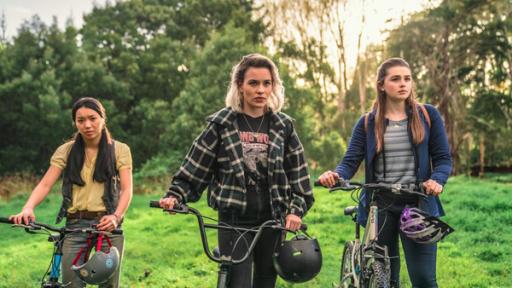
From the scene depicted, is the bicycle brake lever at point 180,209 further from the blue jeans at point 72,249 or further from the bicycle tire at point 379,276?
the bicycle tire at point 379,276

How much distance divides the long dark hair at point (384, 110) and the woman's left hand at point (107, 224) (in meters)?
1.86

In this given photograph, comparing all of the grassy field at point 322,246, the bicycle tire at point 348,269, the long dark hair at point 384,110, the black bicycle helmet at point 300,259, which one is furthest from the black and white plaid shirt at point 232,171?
the grassy field at point 322,246

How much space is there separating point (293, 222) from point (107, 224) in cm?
123

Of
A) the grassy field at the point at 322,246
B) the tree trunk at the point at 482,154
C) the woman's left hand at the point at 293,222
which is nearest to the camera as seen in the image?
the woman's left hand at the point at 293,222

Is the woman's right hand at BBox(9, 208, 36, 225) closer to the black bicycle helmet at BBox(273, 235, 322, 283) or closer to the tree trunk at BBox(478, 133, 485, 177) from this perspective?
the black bicycle helmet at BBox(273, 235, 322, 283)

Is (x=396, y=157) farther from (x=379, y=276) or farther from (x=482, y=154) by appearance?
(x=482, y=154)

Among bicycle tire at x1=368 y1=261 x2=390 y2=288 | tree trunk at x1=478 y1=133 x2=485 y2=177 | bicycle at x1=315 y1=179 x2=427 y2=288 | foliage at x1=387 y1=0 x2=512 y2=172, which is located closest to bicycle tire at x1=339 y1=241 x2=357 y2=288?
bicycle at x1=315 y1=179 x2=427 y2=288

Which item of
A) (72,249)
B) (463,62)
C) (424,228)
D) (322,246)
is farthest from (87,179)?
(463,62)

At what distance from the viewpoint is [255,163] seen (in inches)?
150

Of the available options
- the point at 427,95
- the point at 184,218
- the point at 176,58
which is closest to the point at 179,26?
the point at 176,58

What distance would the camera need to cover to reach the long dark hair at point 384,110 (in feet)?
14.3

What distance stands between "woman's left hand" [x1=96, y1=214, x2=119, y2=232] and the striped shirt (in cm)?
184

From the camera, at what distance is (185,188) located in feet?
12.5

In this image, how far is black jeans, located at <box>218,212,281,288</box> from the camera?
3.57m
